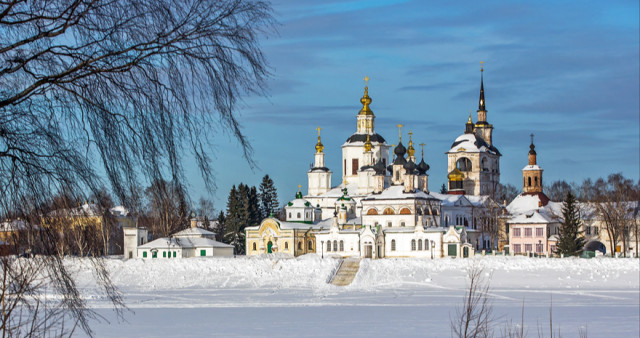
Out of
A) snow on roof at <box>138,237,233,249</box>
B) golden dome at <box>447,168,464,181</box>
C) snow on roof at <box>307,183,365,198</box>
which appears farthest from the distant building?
golden dome at <box>447,168,464,181</box>

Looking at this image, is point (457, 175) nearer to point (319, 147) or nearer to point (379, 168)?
point (379, 168)

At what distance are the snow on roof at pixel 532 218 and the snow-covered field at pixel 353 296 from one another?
23428 millimetres

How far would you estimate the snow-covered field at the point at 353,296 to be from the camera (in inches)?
1067

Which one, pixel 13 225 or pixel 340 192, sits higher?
pixel 340 192

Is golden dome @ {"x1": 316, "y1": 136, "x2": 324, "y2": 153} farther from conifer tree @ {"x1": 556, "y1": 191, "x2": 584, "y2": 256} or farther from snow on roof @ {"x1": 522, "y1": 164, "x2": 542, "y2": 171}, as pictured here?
conifer tree @ {"x1": 556, "y1": 191, "x2": 584, "y2": 256}

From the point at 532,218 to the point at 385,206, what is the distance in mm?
14092

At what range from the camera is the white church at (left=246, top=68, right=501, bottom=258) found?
2736 inches

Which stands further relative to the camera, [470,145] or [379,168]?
[470,145]

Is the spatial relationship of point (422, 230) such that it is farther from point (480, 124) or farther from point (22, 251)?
point (22, 251)

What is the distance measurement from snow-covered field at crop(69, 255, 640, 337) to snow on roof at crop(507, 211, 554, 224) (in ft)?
76.9

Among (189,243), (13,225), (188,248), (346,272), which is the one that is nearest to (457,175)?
(188,248)

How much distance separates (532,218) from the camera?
80.1 meters

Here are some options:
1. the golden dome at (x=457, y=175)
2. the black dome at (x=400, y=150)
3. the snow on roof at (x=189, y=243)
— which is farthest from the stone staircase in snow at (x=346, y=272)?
the golden dome at (x=457, y=175)

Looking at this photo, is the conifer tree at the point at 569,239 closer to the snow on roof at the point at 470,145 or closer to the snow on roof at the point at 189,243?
the snow on roof at the point at 189,243
